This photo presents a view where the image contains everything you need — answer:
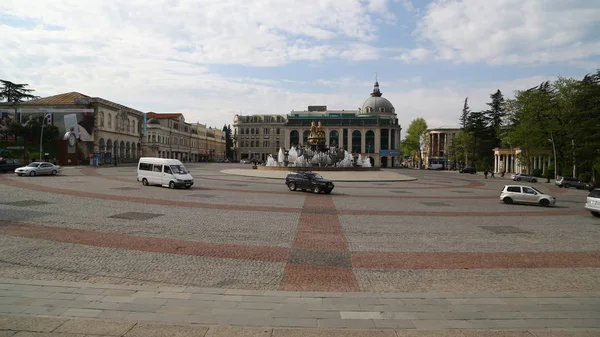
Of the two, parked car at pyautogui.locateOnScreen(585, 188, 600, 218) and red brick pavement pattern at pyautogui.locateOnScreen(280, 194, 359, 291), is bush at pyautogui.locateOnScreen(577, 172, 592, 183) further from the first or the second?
red brick pavement pattern at pyautogui.locateOnScreen(280, 194, 359, 291)

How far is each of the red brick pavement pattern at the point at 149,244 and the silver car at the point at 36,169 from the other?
1133 inches

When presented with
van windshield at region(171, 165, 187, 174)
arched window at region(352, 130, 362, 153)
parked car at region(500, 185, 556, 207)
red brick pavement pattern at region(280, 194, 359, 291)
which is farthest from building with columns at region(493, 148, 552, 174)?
red brick pavement pattern at region(280, 194, 359, 291)

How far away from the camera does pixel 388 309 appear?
6.40 metres

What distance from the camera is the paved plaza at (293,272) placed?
5.85 metres

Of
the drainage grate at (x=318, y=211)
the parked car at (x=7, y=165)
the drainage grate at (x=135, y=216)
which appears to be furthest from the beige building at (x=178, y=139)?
the drainage grate at (x=318, y=211)

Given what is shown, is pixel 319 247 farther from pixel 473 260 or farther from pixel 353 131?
pixel 353 131

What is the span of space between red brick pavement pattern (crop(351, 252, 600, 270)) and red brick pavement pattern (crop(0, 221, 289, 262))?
7.92 feet

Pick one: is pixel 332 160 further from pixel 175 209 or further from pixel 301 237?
pixel 301 237

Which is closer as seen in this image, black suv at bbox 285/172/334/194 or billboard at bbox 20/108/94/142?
black suv at bbox 285/172/334/194

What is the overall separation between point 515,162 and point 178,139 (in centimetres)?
9338

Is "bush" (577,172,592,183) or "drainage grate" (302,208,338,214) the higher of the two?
"bush" (577,172,592,183)

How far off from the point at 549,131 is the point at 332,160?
1296 inches

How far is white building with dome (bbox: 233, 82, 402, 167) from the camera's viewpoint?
4820 inches

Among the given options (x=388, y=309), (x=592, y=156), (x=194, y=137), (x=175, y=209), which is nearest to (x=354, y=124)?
(x=194, y=137)
